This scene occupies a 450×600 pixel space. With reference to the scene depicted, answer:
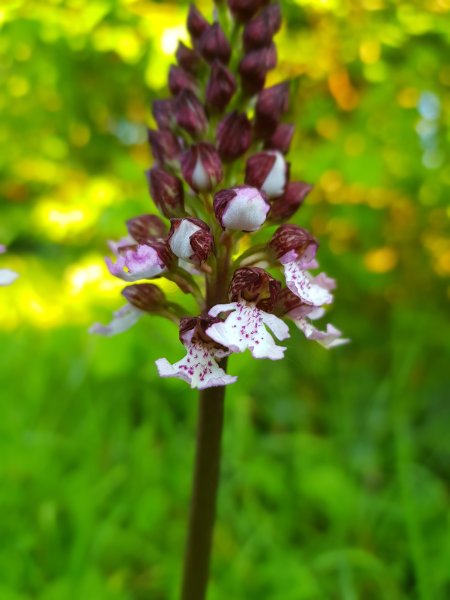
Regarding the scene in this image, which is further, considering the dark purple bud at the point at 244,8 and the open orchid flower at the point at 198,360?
the dark purple bud at the point at 244,8

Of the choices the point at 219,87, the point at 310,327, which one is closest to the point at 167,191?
the point at 219,87

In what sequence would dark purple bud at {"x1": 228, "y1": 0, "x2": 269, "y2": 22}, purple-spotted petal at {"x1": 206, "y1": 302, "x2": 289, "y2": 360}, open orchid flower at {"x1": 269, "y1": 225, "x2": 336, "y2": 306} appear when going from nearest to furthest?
purple-spotted petal at {"x1": 206, "y1": 302, "x2": 289, "y2": 360}, open orchid flower at {"x1": 269, "y1": 225, "x2": 336, "y2": 306}, dark purple bud at {"x1": 228, "y1": 0, "x2": 269, "y2": 22}

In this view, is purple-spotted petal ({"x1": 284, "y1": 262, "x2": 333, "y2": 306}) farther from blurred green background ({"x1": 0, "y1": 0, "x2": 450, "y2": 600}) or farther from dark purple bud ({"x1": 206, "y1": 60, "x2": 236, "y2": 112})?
dark purple bud ({"x1": 206, "y1": 60, "x2": 236, "y2": 112})

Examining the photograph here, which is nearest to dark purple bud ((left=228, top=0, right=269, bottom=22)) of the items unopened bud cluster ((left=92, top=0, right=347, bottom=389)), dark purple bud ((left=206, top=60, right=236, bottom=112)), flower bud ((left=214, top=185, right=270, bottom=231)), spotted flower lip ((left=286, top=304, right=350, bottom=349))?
unopened bud cluster ((left=92, top=0, right=347, bottom=389))

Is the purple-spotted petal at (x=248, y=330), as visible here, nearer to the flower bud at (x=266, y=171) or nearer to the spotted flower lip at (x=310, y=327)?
the spotted flower lip at (x=310, y=327)

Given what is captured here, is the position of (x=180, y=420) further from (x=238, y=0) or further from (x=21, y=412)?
(x=238, y=0)

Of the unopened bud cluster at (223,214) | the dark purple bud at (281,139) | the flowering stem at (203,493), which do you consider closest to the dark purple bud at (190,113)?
the unopened bud cluster at (223,214)
